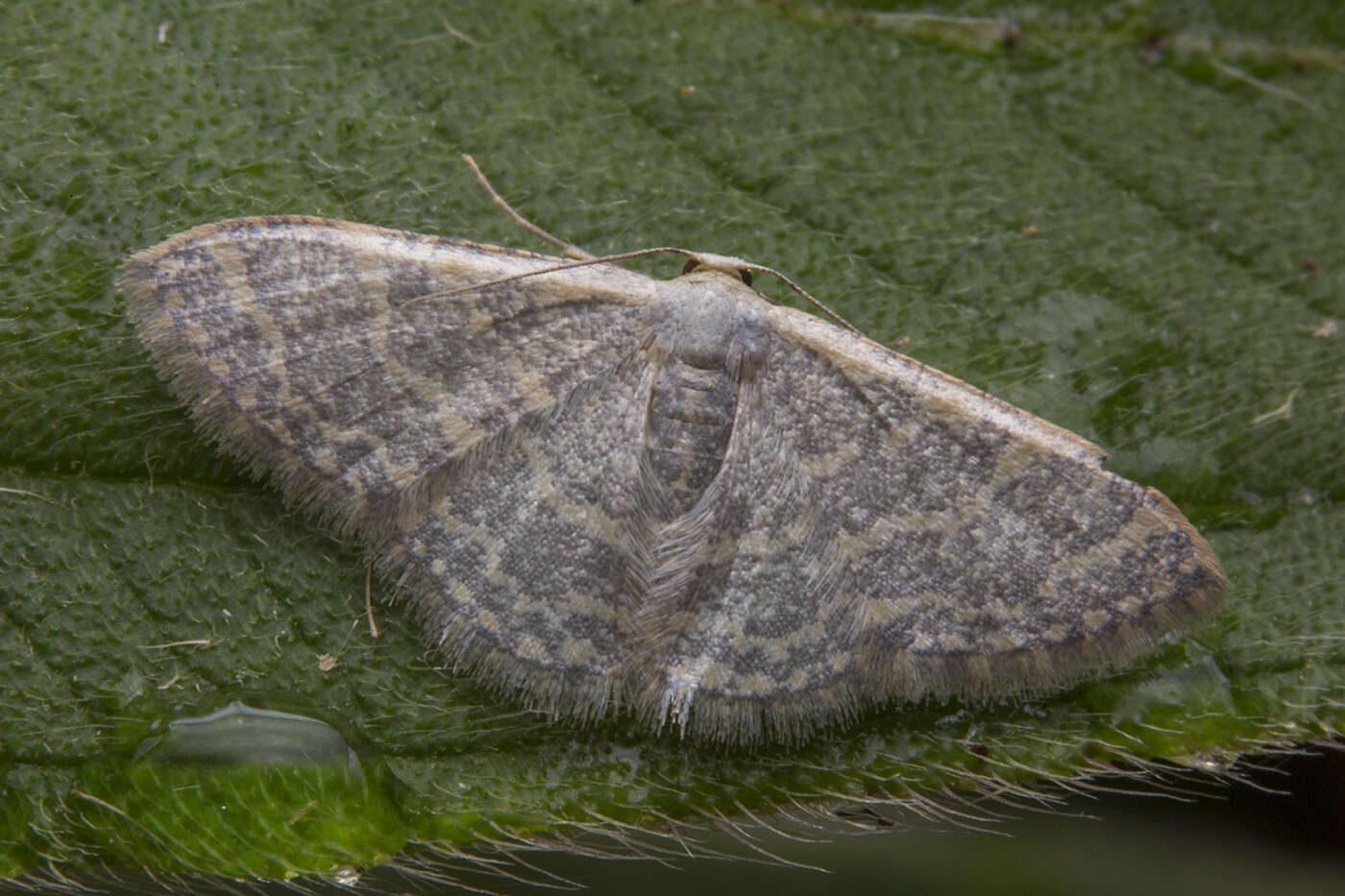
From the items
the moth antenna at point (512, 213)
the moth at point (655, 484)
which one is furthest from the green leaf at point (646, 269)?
the moth at point (655, 484)

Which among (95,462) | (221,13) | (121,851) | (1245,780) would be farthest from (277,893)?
(1245,780)

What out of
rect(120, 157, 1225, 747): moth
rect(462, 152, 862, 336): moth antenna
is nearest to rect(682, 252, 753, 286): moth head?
rect(462, 152, 862, 336): moth antenna

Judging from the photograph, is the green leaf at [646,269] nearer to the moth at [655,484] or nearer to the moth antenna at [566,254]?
the moth antenna at [566,254]

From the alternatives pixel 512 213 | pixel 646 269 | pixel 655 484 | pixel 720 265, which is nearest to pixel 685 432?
pixel 655 484

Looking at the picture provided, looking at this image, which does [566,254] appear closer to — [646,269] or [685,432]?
[646,269]

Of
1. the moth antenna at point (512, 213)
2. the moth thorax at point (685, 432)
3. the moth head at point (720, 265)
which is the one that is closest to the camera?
the moth thorax at point (685, 432)
